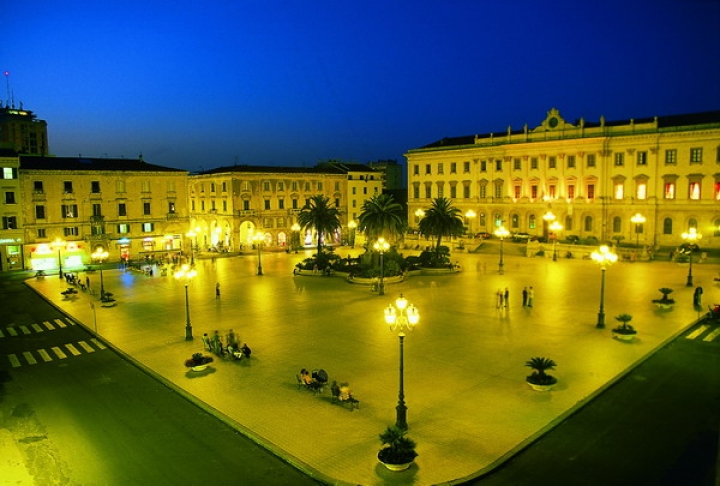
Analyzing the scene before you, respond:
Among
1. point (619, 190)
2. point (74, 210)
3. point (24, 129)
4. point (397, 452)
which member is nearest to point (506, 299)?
point (397, 452)

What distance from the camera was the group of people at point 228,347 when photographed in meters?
23.5

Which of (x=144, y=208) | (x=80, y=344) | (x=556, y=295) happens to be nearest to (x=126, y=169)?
(x=144, y=208)

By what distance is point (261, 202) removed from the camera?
7494cm

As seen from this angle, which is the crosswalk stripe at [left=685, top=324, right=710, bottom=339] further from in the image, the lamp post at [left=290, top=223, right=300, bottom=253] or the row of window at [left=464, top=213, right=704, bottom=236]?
the lamp post at [left=290, top=223, right=300, bottom=253]

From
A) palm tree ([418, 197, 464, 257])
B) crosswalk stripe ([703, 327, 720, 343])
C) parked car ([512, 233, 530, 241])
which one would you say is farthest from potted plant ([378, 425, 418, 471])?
parked car ([512, 233, 530, 241])

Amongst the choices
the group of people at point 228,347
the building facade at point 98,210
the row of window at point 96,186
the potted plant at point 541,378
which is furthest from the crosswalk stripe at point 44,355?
the row of window at point 96,186

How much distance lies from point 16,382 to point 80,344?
226 inches

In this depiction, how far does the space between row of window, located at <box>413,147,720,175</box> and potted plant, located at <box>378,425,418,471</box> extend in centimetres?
5493

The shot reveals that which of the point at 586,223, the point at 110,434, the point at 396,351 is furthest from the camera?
the point at 586,223

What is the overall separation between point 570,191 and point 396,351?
49320 millimetres

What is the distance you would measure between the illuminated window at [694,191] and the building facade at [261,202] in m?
41.2

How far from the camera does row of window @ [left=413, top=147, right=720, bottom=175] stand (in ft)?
184

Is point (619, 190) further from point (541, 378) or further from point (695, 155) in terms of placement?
point (541, 378)

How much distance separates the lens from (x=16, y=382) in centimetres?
2200
